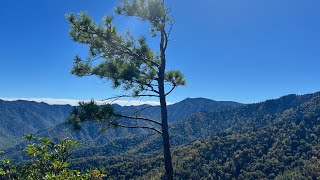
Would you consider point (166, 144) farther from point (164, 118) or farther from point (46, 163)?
point (46, 163)

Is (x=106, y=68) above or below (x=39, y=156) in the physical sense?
above

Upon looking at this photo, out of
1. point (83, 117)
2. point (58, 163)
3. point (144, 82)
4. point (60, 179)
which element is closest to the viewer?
point (60, 179)

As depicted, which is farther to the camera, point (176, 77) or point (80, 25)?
point (176, 77)

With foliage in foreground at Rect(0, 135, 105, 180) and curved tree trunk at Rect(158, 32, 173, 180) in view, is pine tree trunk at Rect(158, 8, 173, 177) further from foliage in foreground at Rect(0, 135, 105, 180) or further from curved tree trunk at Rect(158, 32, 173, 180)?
foliage in foreground at Rect(0, 135, 105, 180)

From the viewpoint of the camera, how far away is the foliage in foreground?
34.4 feet

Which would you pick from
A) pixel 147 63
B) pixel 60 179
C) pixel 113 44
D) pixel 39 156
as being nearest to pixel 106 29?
pixel 113 44

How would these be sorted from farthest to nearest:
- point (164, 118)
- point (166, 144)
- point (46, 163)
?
point (164, 118) < point (166, 144) < point (46, 163)

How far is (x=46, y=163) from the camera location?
36.2ft

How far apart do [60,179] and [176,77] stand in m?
6.35

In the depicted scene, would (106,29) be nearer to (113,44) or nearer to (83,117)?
(113,44)

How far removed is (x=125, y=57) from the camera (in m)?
14.2

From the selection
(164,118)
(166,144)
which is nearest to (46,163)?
(166,144)

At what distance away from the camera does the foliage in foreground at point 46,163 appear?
10480 millimetres

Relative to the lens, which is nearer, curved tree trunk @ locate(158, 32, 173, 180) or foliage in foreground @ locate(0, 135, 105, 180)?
foliage in foreground @ locate(0, 135, 105, 180)
